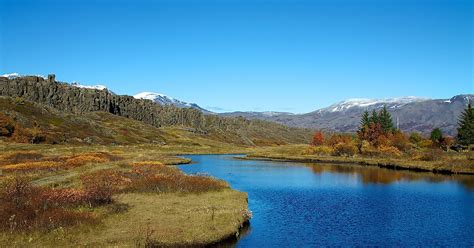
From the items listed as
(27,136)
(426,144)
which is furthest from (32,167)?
(426,144)

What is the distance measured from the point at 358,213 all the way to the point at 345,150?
107m

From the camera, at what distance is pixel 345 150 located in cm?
14725

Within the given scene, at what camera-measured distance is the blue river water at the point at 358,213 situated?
1309 inches

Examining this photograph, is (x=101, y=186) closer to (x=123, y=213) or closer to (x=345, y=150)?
(x=123, y=213)

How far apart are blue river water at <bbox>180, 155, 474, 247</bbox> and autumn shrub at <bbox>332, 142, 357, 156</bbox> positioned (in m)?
72.4

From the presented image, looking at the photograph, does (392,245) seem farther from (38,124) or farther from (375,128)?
(38,124)

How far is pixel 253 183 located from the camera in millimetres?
69812

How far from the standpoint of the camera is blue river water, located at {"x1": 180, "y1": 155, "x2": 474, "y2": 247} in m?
33.2

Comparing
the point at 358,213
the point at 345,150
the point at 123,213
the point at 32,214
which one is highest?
the point at 345,150

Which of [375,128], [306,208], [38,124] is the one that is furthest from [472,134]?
[38,124]

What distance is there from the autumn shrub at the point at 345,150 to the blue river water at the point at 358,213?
72.4m

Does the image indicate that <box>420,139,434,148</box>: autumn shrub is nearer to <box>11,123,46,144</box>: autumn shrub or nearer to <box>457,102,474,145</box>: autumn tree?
<box>457,102,474,145</box>: autumn tree

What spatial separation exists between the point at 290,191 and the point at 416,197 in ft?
55.7

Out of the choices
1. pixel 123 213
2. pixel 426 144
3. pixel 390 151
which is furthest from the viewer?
pixel 426 144
